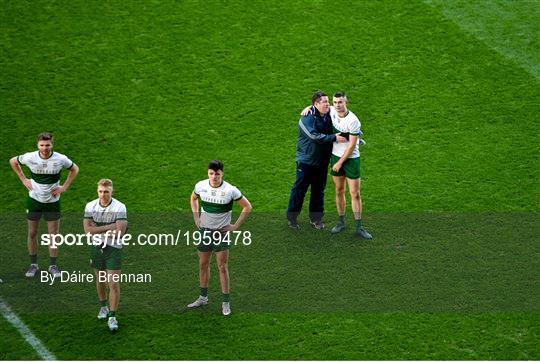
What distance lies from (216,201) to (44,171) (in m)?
2.08

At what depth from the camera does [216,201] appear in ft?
36.6

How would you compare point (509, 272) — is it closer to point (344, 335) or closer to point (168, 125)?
point (344, 335)

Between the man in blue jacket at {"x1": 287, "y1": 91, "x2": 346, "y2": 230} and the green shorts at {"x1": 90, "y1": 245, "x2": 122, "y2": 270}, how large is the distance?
287 cm

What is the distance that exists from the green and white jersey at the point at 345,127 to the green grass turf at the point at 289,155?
44.3 inches

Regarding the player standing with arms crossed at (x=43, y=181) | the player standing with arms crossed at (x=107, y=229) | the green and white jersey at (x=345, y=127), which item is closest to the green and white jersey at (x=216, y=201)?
the player standing with arms crossed at (x=107, y=229)

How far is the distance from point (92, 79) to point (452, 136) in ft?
18.0

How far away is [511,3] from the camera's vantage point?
59.0 ft

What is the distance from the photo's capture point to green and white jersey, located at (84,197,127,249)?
11.0 metres

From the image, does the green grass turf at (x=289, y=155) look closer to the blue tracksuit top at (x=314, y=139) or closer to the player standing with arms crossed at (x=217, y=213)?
the player standing with arms crossed at (x=217, y=213)

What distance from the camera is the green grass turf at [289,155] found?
447 inches

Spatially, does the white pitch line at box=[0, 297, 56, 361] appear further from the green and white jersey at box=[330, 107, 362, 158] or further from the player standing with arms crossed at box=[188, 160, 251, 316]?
the green and white jersey at box=[330, 107, 362, 158]

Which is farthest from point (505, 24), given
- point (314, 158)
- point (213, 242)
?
point (213, 242)

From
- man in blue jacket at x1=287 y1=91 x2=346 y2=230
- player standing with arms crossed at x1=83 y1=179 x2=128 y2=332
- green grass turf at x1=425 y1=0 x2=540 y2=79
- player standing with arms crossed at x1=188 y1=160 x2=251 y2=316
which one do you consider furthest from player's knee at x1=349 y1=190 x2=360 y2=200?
green grass turf at x1=425 y1=0 x2=540 y2=79

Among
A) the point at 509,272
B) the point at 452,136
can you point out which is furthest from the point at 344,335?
the point at 452,136
